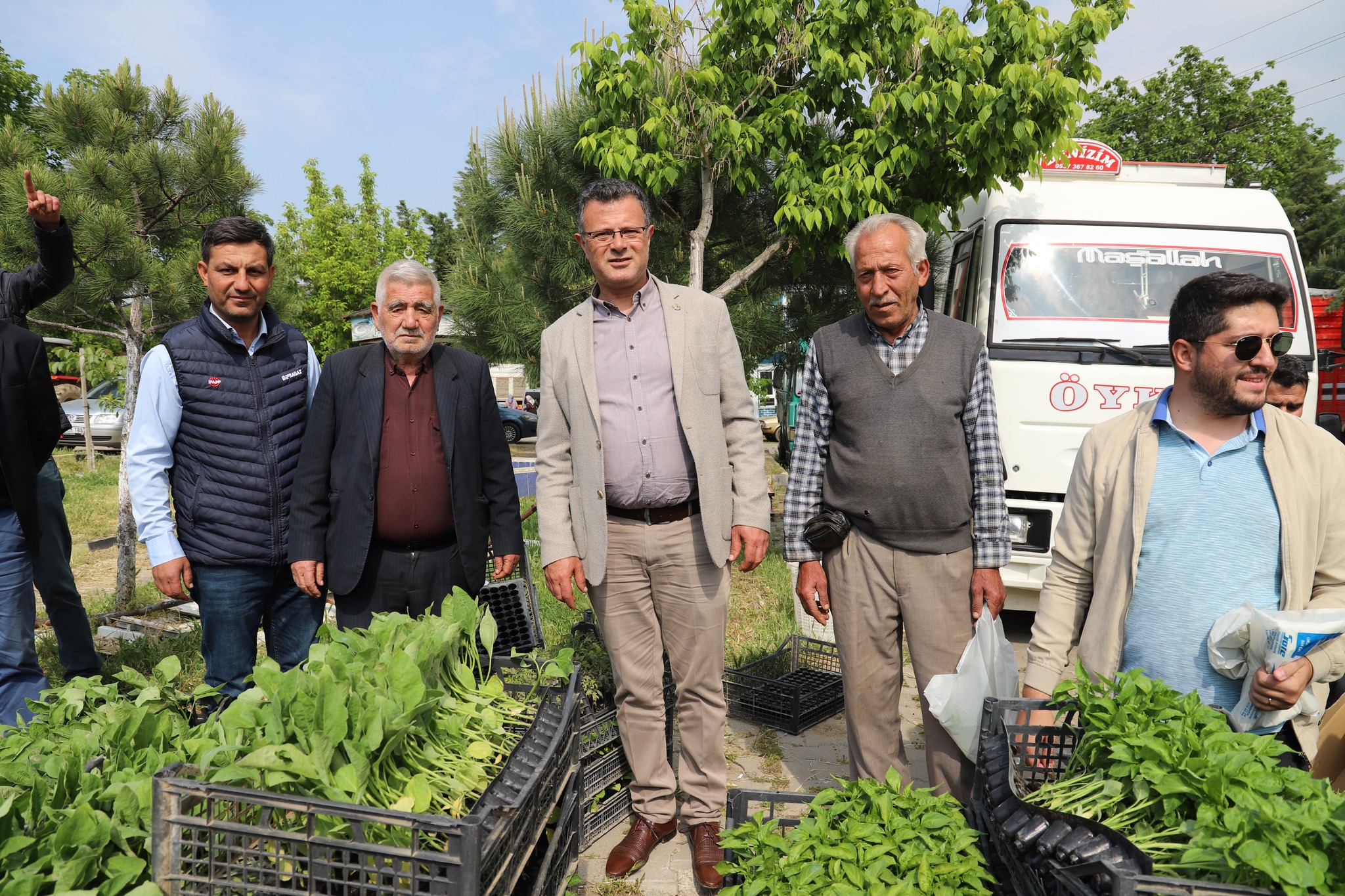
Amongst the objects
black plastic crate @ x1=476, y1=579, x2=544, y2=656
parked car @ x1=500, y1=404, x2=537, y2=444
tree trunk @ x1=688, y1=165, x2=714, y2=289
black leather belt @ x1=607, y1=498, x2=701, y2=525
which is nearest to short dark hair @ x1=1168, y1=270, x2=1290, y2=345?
black leather belt @ x1=607, y1=498, x2=701, y2=525

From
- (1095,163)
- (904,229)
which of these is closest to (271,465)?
(904,229)

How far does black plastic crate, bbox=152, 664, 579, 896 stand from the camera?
4.12 ft

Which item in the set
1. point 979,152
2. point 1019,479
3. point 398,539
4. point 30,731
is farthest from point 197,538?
point 979,152

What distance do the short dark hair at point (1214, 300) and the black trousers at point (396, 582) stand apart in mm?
2296

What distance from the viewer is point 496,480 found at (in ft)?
10.1

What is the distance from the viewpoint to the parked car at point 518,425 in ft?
69.5

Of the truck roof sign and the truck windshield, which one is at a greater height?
the truck roof sign

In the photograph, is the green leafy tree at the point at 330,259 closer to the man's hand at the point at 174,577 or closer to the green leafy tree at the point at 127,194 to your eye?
the green leafy tree at the point at 127,194

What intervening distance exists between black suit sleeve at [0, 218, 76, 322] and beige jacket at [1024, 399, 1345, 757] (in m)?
3.63

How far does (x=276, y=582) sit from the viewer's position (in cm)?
306

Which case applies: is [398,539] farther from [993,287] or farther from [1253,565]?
[993,287]

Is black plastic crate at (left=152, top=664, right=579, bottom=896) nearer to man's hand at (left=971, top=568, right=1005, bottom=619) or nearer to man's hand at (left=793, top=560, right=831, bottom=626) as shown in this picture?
man's hand at (left=793, top=560, right=831, bottom=626)

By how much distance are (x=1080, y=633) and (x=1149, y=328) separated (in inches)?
125

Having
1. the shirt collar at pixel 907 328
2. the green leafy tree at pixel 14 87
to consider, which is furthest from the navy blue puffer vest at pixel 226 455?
the green leafy tree at pixel 14 87
